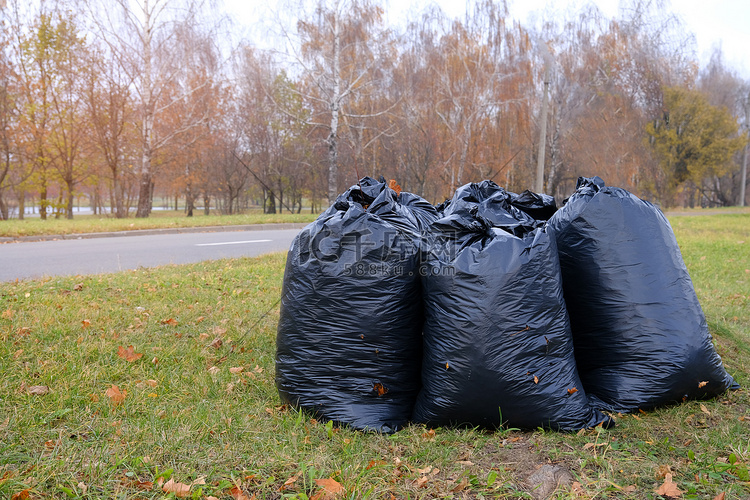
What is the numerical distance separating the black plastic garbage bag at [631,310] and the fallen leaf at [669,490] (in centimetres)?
65

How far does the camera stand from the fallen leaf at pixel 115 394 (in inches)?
91.6

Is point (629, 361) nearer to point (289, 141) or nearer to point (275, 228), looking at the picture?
point (275, 228)

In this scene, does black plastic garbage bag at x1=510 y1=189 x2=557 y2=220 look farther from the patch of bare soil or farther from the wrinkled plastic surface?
the patch of bare soil

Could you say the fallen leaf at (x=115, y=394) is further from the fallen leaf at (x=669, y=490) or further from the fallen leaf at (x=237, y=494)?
the fallen leaf at (x=669, y=490)

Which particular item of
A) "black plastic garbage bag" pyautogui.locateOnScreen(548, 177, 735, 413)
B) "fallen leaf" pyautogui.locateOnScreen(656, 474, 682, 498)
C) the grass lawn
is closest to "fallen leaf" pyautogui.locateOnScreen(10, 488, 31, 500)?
the grass lawn

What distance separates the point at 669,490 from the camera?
1678 mm

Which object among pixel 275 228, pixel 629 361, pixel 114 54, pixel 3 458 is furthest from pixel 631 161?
pixel 3 458

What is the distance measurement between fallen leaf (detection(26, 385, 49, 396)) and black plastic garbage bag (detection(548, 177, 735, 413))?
261 centimetres

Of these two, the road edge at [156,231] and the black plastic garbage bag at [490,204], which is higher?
the black plastic garbage bag at [490,204]

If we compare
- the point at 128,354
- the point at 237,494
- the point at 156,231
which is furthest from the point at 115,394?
the point at 156,231

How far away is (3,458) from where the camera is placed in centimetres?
176

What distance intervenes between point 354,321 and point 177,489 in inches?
37.8

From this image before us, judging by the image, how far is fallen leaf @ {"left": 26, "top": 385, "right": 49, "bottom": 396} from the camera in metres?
2.33

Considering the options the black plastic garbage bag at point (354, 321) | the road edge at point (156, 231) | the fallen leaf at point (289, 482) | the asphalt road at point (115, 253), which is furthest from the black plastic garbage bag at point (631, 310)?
the road edge at point (156, 231)
